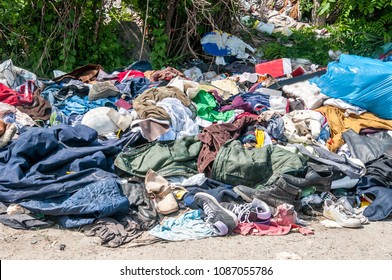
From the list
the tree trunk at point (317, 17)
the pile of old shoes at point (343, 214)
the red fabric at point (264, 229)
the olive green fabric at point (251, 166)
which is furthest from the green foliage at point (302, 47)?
the red fabric at point (264, 229)

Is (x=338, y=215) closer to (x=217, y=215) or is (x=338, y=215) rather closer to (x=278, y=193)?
(x=278, y=193)

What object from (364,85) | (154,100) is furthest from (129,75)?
(364,85)

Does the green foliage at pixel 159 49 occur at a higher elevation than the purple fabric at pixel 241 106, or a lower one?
higher

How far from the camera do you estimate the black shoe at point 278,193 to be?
15.5 ft

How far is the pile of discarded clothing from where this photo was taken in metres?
4.48

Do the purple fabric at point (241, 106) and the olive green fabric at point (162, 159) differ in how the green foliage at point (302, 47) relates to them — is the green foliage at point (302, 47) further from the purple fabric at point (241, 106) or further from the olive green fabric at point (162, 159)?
the olive green fabric at point (162, 159)

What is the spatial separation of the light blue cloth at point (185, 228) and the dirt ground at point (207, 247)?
6 cm

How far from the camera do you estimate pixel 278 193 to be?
474 cm

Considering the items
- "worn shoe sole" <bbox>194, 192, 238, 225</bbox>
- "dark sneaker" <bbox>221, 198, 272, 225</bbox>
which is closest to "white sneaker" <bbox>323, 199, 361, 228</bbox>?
"dark sneaker" <bbox>221, 198, 272, 225</bbox>

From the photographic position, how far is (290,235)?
4453 millimetres

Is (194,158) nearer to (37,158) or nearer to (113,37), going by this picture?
(37,158)

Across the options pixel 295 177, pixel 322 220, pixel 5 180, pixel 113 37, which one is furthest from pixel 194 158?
pixel 113 37

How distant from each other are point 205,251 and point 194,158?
1.38 m

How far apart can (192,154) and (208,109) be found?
1139 mm
